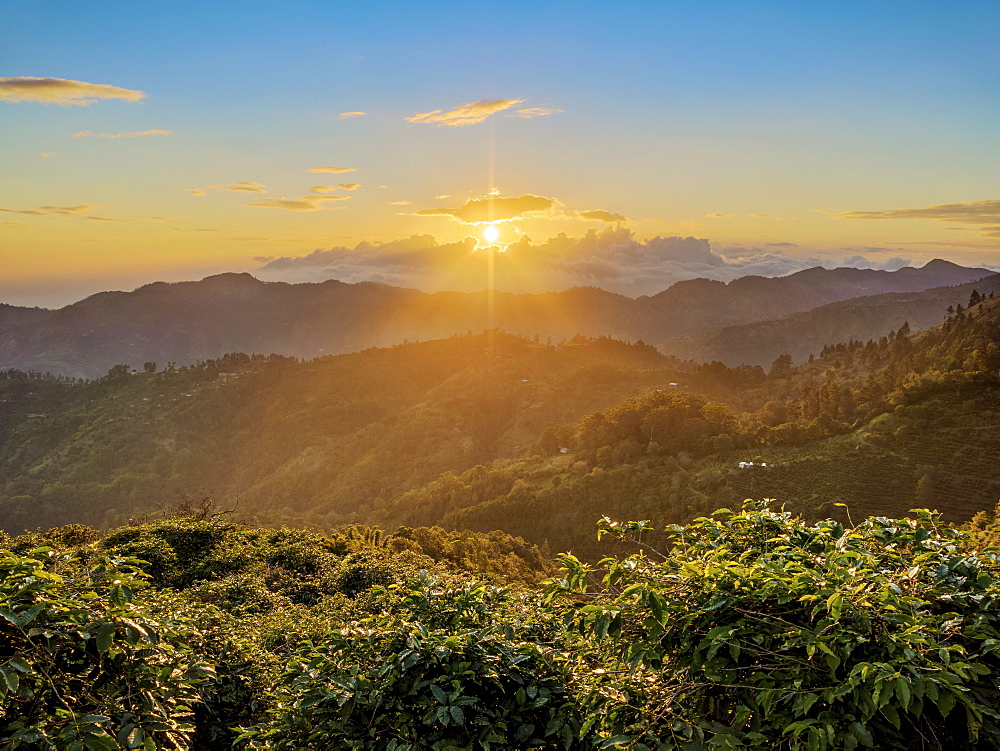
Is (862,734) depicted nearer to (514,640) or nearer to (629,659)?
(629,659)

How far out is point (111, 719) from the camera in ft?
14.4

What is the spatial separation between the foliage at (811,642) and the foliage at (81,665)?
333cm

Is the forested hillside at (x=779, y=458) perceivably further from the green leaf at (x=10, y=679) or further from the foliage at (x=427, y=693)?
the green leaf at (x=10, y=679)

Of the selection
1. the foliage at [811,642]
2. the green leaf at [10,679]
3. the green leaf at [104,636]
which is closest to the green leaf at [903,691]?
the foliage at [811,642]

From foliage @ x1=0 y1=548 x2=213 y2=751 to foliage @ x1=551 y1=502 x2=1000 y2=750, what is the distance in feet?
10.9

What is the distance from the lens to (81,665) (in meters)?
4.66

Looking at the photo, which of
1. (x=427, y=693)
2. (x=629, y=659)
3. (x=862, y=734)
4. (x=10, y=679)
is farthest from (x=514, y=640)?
(x=10, y=679)

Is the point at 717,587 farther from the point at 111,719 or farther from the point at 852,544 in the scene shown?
the point at 111,719

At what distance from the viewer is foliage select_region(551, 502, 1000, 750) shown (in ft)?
12.6

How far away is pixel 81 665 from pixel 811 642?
5334 mm

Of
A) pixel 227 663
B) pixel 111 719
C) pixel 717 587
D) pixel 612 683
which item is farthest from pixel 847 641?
pixel 227 663

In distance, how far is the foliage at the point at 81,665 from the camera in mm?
4094

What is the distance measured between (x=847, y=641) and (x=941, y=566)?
→ 1468mm

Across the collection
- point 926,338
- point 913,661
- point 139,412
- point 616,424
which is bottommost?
point 139,412
